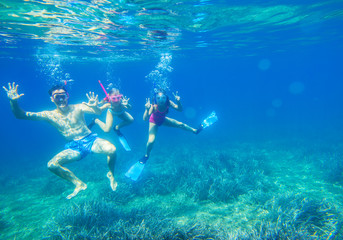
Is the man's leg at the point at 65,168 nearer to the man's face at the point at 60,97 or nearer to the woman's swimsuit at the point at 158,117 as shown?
the man's face at the point at 60,97

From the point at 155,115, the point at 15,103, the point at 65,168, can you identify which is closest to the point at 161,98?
the point at 155,115

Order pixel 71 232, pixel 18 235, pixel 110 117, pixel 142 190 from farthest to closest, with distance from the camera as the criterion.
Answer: pixel 142 190 < pixel 110 117 < pixel 18 235 < pixel 71 232

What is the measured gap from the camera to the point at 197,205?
801 centimetres

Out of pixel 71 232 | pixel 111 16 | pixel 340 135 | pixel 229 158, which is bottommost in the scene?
pixel 340 135

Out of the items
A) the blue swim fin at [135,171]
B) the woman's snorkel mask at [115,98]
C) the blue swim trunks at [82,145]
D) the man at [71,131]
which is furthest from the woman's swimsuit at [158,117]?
the blue swim trunks at [82,145]

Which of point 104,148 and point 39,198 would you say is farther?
point 39,198

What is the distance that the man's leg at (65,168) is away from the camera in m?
5.70

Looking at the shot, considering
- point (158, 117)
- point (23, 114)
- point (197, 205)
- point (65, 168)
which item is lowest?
point (197, 205)

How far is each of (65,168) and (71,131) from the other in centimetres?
127

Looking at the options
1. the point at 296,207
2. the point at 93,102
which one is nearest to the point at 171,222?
the point at 296,207

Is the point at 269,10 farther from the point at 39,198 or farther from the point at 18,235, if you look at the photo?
the point at 39,198

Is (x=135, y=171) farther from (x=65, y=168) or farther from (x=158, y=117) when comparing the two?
(x=65, y=168)

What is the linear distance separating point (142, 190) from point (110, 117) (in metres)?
4.18

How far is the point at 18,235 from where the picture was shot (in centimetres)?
700
